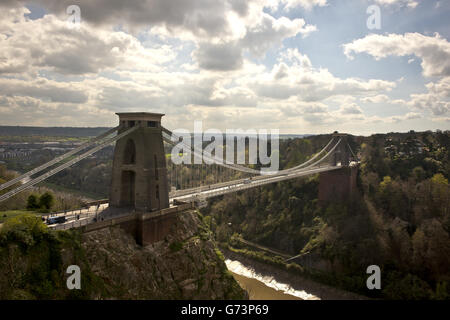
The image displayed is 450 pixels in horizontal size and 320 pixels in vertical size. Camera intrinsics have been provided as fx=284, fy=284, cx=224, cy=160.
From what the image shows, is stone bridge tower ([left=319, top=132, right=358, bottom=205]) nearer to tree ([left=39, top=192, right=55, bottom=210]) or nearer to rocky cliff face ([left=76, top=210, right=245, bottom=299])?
rocky cliff face ([left=76, top=210, right=245, bottom=299])

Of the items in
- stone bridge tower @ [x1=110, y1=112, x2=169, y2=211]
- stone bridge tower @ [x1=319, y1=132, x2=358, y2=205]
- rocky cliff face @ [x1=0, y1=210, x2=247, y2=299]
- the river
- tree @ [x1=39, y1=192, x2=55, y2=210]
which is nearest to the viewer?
rocky cliff face @ [x1=0, y1=210, x2=247, y2=299]

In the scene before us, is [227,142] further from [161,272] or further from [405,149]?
[161,272]

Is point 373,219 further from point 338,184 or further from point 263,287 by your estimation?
point 263,287

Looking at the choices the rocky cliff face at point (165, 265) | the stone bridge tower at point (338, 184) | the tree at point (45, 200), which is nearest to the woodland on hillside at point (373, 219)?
the stone bridge tower at point (338, 184)

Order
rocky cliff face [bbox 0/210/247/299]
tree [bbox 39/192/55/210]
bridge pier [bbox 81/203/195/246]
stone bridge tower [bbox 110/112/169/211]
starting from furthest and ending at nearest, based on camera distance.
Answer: tree [bbox 39/192/55/210] → stone bridge tower [bbox 110/112/169/211] → bridge pier [bbox 81/203/195/246] → rocky cliff face [bbox 0/210/247/299]

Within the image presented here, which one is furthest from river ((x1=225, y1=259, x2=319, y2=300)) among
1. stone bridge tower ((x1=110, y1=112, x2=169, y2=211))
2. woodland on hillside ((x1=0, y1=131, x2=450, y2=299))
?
stone bridge tower ((x1=110, y1=112, x2=169, y2=211))

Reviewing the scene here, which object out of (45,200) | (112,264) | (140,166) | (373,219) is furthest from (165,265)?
(373,219)

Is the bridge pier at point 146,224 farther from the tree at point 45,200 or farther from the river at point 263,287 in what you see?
the river at point 263,287
